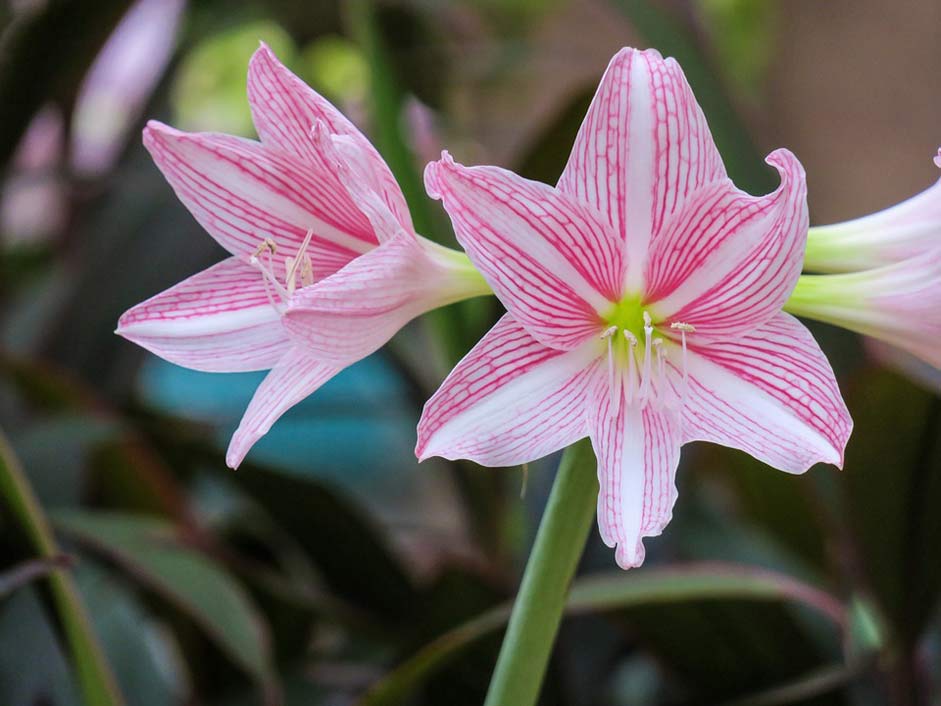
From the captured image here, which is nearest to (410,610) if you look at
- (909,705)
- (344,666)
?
(344,666)

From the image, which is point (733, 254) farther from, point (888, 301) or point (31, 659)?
point (31, 659)

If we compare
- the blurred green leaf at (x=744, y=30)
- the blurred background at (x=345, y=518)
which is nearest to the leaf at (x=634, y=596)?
the blurred background at (x=345, y=518)

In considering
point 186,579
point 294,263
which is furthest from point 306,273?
point 186,579

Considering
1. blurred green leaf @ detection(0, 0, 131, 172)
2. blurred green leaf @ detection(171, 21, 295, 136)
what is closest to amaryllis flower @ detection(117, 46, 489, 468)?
blurred green leaf @ detection(0, 0, 131, 172)

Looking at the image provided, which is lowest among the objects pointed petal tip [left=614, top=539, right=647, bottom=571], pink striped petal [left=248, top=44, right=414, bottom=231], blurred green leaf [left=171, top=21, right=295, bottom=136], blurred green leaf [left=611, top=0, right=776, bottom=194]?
pointed petal tip [left=614, top=539, right=647, bottom=571]

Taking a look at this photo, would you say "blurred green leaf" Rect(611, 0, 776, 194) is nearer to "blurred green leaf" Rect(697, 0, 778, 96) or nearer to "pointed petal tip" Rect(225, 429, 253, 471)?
"pointed petal tip" Rect(225, 429, 253, 471)

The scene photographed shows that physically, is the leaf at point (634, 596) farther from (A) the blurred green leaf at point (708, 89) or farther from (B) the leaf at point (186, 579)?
(A) the blurred green leaf at point (708, 89)

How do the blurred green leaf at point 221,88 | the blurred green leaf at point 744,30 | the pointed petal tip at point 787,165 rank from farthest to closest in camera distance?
1. the blurred green leaf at point 744,30
2. the blurred green leaf at point 221,88
3. the pointed petal tip at point 787,165
